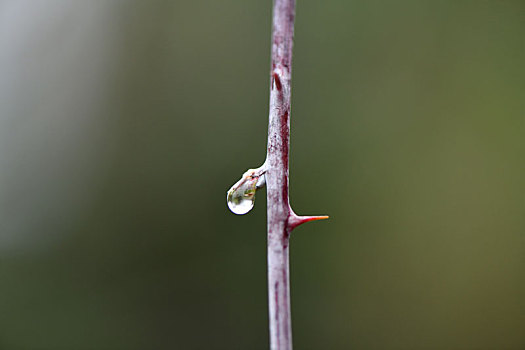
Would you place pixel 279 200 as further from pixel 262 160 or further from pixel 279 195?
pixel 262 160

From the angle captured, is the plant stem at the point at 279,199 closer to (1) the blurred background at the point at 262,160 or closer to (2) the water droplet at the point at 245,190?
(2) the water droplet at the point at 245,190

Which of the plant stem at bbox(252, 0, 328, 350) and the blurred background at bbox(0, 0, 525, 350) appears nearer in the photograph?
the plant stem at bbox(252, 0, 328, 350)

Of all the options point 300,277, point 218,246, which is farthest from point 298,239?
point 218,246

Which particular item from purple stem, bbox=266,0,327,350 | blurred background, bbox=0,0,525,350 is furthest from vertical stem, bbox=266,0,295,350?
blurred background, bbox=0,0,525,350

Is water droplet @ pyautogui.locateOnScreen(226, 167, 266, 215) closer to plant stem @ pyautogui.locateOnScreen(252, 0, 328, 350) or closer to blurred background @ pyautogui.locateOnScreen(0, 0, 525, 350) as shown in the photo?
plant stem @ pyautogui.locateOnScreen(252, 0, 328, 350)

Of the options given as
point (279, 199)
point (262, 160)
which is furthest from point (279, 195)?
point (262, 160)

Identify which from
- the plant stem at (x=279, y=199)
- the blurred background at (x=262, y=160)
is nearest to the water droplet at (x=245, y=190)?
the plant stem at (x=279, y=199)
